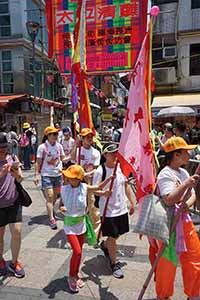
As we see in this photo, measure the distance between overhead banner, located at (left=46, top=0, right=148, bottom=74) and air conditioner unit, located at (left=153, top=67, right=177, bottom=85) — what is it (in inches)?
332

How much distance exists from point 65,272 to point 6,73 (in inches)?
678

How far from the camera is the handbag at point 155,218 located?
2.53 meters

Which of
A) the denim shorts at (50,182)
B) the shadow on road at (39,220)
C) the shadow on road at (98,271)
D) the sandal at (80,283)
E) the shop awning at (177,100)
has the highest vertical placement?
the shop awning at (177,100)

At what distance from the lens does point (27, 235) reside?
16.4 ft

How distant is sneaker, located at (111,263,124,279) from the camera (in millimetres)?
3588

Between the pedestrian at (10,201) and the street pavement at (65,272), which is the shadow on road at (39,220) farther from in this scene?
the pedestrian at (10,201)

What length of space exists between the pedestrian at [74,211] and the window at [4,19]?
17.3 meters

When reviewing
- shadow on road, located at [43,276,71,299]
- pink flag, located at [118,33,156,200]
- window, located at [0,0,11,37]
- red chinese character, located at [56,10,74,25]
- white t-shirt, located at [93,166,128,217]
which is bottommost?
shadow on road, located at [43,276,71,299]

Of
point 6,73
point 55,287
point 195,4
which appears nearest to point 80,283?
point 55,287

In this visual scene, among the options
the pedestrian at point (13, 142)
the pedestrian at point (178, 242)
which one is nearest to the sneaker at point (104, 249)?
the pedestrian at point (178, 242)

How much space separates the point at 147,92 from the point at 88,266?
2.22 meters

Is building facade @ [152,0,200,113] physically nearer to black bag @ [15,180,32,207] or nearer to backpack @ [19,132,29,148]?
backpack @ [19,132,29,148]

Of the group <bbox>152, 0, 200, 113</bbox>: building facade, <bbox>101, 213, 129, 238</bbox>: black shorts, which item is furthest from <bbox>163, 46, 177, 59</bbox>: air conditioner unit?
<bbox>101, 213, 129, 238</bbox>: black shorts

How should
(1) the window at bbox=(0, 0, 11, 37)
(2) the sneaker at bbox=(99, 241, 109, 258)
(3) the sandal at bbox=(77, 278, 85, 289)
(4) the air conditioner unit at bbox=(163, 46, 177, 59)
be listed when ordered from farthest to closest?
(1) the window at bbox=(0, 0, 11, 37) < (4) the air conditioner unit at bbox=(163, 46, 177, 59) < (2) the sneaker at bbox=(99, 241, 109, 258) < (3) the sandal at bbox=(77, 278, 85, 289)
